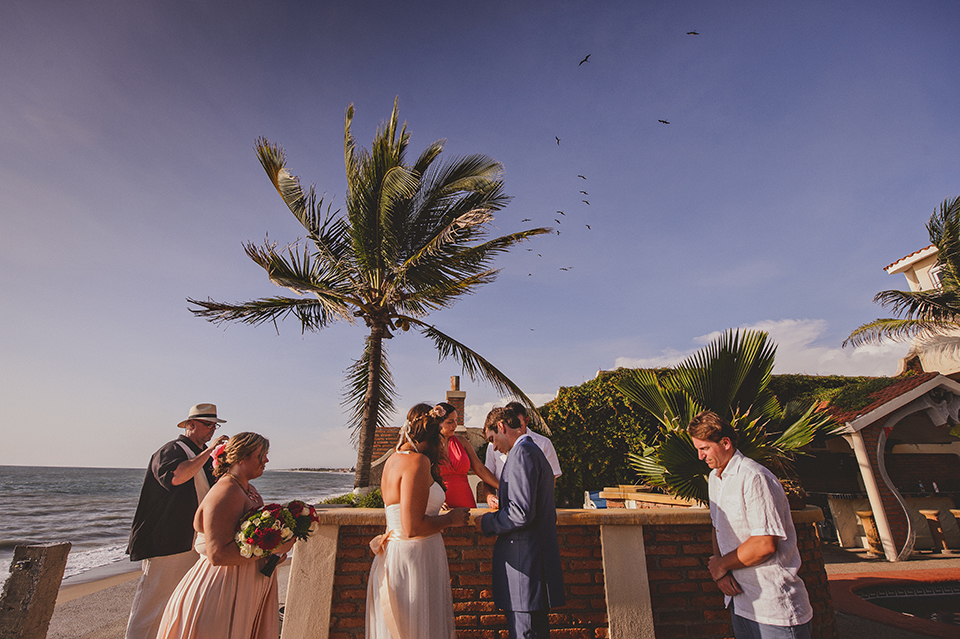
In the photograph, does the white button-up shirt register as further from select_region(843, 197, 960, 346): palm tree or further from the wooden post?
select_region(843, 197, 960, 346): palm tree

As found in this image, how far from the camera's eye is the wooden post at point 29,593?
3.07m

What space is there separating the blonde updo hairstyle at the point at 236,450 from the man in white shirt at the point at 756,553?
9.41 ft

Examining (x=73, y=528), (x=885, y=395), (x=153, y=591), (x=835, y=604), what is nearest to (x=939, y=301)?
(x=885, y=395)

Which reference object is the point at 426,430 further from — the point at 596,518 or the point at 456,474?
the point at 596,518

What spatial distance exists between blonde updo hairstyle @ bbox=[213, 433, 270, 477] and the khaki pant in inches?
59.3

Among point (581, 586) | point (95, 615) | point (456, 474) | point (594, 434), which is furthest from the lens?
point (594, 434)

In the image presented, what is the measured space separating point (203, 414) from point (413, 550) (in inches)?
105

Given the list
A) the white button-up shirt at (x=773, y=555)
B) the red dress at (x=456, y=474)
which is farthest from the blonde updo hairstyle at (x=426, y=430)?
the white button-up shirt at (x=773, y=555)

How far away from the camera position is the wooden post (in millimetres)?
3068

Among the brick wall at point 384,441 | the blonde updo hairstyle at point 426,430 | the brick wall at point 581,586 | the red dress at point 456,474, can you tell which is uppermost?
the brick wall at point 384,441

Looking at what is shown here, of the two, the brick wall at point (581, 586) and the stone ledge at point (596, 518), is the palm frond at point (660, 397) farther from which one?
the brick wall at point (581, 586)

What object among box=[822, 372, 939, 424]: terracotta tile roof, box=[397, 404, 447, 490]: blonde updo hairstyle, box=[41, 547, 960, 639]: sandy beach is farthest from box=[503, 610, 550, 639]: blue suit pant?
box=[822, 372, 939, 424]: terracotta tile roof

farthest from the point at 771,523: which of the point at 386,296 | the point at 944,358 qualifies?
the point at 944,358

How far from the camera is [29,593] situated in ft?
10.3
